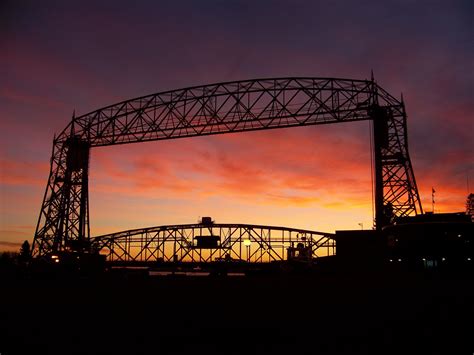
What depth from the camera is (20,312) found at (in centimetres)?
1792

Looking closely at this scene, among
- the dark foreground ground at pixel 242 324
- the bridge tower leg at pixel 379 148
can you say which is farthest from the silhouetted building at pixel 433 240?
the dark foreground ground at pixel 242 324

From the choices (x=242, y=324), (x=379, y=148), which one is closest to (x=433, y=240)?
(x=379, y=148)

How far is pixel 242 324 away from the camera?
50.3 feet

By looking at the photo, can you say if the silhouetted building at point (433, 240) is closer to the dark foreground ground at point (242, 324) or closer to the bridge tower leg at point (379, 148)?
the bridge tower leg at point (379, 148)

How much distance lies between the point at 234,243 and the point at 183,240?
9.54m

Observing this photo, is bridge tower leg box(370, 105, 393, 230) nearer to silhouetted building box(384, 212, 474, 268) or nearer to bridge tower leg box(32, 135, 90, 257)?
silhouetted building box(384, 212, 474, 268)

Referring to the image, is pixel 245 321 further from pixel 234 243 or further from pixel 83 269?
pixel 234 243

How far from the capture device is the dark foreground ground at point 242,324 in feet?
40.3

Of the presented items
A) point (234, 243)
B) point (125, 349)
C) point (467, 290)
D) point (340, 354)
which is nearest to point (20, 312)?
point (125, 349)

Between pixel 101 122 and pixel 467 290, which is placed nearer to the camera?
pixel 467 290

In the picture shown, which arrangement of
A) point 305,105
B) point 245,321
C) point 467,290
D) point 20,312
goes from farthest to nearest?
point 305,105, point 467,290, point 20,312, point 245,321

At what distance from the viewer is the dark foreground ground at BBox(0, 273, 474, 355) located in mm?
12297

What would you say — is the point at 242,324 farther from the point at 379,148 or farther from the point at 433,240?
the point at 433,240

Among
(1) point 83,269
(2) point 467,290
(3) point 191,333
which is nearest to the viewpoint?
(3) point 191,333
